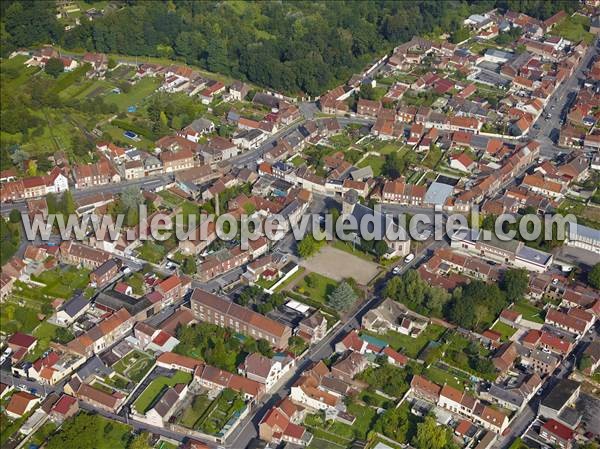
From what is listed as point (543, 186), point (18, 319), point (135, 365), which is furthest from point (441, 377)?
point (18, 319)

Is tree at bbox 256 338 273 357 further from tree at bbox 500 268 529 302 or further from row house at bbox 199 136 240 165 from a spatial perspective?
row house at bbox 199 136 240 165

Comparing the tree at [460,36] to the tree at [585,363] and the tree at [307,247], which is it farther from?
the tree at [585,363]

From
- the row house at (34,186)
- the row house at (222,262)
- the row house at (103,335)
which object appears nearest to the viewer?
the row house at (103,335)

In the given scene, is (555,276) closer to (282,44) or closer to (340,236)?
(340,236)

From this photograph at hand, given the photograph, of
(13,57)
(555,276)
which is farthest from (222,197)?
(13,57)

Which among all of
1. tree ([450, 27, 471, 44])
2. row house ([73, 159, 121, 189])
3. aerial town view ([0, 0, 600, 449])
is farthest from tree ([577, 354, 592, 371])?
tree ([450, 27, 471, 44])

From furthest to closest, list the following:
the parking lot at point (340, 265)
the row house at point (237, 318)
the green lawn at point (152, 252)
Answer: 1. the green lawn at point (152, 252)
2. the parking lot at point (340, 265)
3. the row house at point (237, 318)

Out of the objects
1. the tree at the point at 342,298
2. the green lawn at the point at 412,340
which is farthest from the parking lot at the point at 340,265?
the green lawn at the point at 412,340
